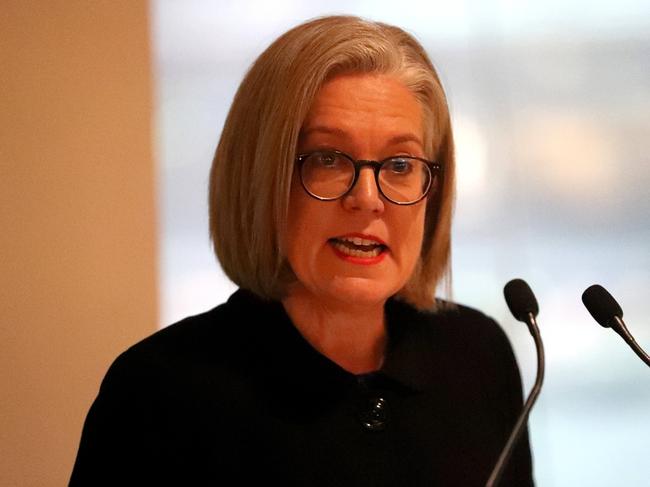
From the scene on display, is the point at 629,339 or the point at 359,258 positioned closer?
the point at 629,339

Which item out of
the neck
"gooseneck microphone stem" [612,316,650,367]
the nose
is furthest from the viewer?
the neck

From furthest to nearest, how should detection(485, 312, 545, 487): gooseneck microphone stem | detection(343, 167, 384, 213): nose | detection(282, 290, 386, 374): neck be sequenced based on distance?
detection(282, 290, 386, 374): neck → detection(343, 167, 384, 213): nose → detection(485, 312, 545, 487): gooseneck microphone stem

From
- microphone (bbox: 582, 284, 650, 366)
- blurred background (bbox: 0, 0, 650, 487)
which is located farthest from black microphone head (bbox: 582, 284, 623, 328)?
blurred background (bbox: 0, 0, 650, 487)

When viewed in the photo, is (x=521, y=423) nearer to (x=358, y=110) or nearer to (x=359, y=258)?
(x=359, y=258)

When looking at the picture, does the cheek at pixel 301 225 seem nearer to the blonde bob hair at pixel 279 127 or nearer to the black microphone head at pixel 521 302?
the blonde bob hair at pixel 279 127

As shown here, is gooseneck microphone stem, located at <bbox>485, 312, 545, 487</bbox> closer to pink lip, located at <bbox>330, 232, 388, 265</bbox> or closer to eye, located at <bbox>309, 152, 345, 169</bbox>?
pink lip, located at <bbox>330, 232, 388, 265</bbox>

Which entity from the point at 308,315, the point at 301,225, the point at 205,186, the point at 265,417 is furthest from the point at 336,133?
the point at 205,186

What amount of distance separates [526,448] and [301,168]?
0.66m

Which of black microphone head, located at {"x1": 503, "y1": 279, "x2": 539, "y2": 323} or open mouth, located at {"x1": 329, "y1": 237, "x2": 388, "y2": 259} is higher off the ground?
open mouth, located at {"x1": 329, "y1": 237, "x2": 388, "y2": 259}

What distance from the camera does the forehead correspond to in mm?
1147

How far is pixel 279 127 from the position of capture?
1.14 meters

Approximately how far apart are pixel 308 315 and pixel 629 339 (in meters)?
0.48

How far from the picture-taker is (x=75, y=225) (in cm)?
146

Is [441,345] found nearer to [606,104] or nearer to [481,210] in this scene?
[481,210]
